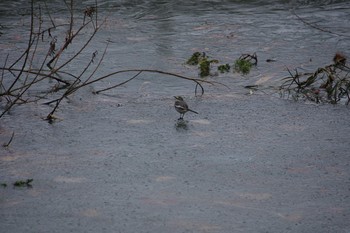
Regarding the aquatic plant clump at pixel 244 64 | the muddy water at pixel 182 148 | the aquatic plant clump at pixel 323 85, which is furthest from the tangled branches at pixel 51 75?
the aquatic plant clump at pixel 323 85

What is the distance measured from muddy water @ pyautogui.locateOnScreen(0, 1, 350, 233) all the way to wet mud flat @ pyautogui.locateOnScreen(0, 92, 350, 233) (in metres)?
0.01

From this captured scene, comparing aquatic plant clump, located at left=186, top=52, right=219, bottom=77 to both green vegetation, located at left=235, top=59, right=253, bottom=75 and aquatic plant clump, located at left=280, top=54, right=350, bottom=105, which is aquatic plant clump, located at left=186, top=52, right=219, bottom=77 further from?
aquatic plant clump, located at left=280, top=54, right=350, bottom=105

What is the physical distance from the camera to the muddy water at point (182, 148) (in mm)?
4754

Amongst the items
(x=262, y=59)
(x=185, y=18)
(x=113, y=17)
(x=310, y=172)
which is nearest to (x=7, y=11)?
(x=113, y=17)

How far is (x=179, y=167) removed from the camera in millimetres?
5438

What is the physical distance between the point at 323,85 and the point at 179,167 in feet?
7.14

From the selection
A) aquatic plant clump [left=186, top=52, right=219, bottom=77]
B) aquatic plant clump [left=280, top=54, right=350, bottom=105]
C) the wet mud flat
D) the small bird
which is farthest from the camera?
aquatic plant clump [left=186, top=52, right=219, bottom=77]

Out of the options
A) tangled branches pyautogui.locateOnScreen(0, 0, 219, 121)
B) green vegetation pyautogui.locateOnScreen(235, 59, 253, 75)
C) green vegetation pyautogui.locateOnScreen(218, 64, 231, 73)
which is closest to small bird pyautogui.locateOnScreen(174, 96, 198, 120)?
tangled branches pyautogui.locateOnScreen(0, 0, 219, 121)

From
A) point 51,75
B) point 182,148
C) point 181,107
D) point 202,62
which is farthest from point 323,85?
point 51,75

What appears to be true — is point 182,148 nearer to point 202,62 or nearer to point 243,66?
point 202,62

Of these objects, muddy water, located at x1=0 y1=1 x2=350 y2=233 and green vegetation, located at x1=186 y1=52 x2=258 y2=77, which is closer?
muddy water, located at x1=0 y1=1 x2=350 y2=233

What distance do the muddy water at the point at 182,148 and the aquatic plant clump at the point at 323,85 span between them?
0.62 ft

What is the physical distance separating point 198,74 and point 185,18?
1.95 meters

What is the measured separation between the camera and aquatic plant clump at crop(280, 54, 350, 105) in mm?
6770
